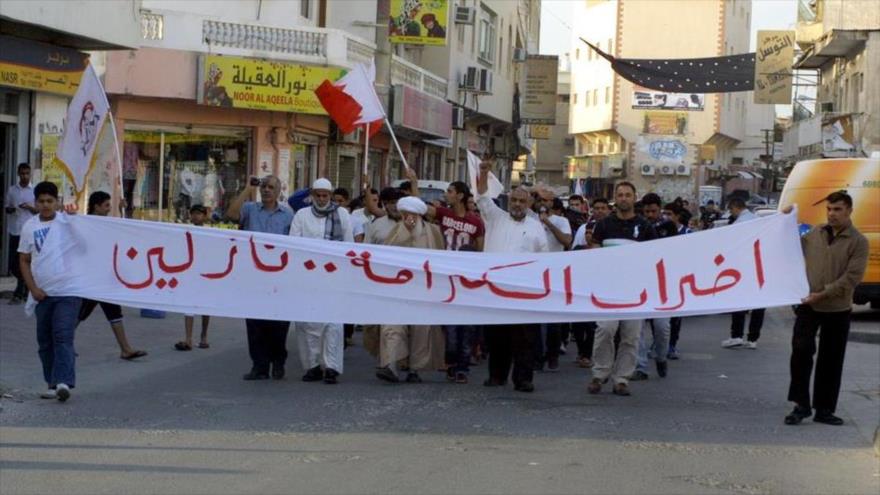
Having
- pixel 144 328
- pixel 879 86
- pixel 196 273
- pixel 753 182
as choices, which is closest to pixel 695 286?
pixel 196 273

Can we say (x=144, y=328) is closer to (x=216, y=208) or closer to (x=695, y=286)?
(x=695, y=286)

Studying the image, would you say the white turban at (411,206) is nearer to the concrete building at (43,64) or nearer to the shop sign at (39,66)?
the concrete building at (43,64)

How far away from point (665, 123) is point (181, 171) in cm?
6916

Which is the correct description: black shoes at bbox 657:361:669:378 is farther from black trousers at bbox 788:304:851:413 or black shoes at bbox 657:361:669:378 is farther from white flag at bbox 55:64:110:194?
white flag at bbox 55:64:110:194

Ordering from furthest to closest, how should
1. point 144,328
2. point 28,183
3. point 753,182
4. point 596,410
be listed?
1. point 753,182
2. point 28,183
3. point 144,328
4. point 596,410

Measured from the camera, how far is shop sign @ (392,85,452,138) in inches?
1303

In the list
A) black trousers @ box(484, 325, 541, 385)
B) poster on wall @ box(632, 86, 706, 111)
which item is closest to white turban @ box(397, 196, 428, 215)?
black trousers @ box(484, 325, 541, 385)

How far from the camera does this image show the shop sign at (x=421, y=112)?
3309 centimetres

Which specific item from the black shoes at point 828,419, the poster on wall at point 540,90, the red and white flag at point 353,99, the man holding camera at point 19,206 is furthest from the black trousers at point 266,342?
the poster on wall at point 540,90

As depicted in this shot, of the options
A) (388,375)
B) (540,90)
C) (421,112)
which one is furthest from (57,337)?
(540,90)

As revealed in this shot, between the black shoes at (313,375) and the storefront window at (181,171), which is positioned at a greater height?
the storefront window at (181,171)

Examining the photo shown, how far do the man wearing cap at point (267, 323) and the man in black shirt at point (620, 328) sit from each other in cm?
287

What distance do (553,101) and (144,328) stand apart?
3661 cm

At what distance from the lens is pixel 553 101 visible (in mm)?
52688
